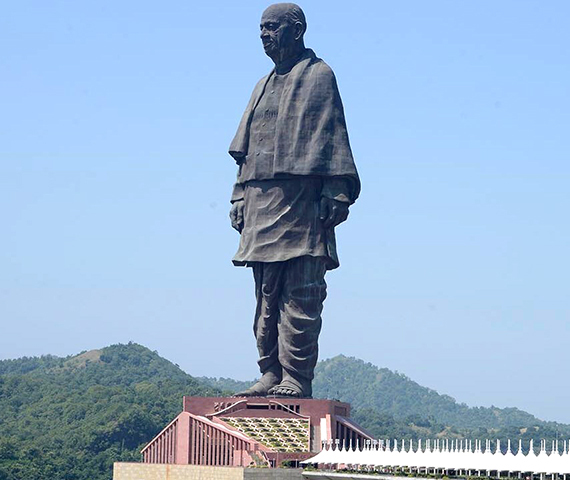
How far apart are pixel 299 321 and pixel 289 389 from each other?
1.95 m

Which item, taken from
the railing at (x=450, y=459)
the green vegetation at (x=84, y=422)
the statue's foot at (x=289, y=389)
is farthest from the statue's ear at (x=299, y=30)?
the green vegetation at (x=84, y=422)

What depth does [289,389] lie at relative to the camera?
144 ft

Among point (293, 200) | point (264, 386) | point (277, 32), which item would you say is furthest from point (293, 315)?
point (277, 32)

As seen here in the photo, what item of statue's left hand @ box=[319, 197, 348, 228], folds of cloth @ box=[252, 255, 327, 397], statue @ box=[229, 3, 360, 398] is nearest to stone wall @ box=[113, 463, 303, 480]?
statue @ box=[229, 3, 360, 398]

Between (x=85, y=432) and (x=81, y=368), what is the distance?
4977 cm

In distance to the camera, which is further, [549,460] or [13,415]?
[13,415]

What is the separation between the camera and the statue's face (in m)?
45.0

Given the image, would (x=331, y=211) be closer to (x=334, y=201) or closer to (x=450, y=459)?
(x=334, y=201)

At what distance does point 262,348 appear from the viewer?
4488 cm

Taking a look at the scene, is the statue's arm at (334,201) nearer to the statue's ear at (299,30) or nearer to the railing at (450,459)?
the statue's ear at (299,30)

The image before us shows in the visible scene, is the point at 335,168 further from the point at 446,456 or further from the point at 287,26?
the point at 446,456

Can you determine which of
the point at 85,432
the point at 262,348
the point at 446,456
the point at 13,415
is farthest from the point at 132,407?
the point at 446,456

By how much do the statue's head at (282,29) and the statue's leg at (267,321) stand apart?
20.7ft

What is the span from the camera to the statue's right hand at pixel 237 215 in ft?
151
